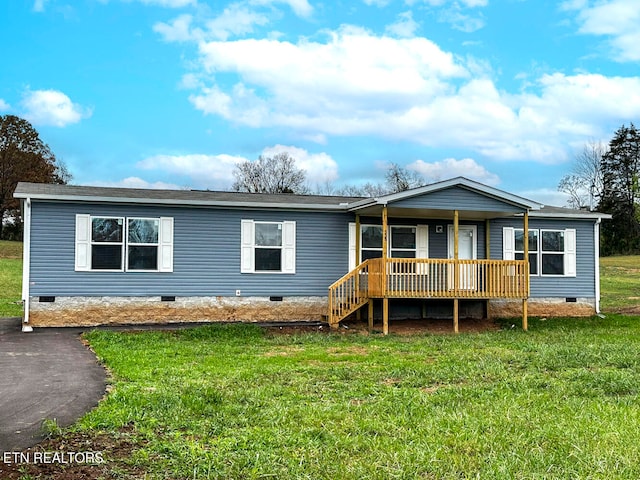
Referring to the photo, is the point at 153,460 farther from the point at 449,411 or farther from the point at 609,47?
the point at 609,47

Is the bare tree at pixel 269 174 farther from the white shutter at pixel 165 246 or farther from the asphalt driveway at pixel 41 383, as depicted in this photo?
the asphalt driveway at pixel 41 383

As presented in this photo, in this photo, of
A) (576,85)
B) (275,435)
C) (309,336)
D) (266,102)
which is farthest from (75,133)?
(275,435)

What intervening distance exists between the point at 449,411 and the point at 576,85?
54.4ft

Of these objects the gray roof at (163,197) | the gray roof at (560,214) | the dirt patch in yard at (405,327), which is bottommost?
the dirt patch in yard at (405,327)

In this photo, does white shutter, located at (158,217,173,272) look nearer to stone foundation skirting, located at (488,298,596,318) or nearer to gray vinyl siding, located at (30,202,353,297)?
gray vinyl siding, located at (30,202,353,297)

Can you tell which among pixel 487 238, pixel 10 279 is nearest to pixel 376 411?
pixel 487 238

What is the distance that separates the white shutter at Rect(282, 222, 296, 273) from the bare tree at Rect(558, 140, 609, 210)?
3924 cm

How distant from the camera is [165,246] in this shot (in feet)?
50.3

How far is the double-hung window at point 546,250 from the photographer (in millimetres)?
17719

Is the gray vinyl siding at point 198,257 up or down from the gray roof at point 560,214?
down

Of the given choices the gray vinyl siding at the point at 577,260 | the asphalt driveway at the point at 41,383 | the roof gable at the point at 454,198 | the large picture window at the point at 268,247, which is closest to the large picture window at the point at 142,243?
the large picture window at the point at 268,247

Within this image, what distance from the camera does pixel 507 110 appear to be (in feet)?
72.0

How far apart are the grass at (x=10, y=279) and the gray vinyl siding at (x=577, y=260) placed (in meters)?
13.3

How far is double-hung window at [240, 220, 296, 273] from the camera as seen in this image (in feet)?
52.2
